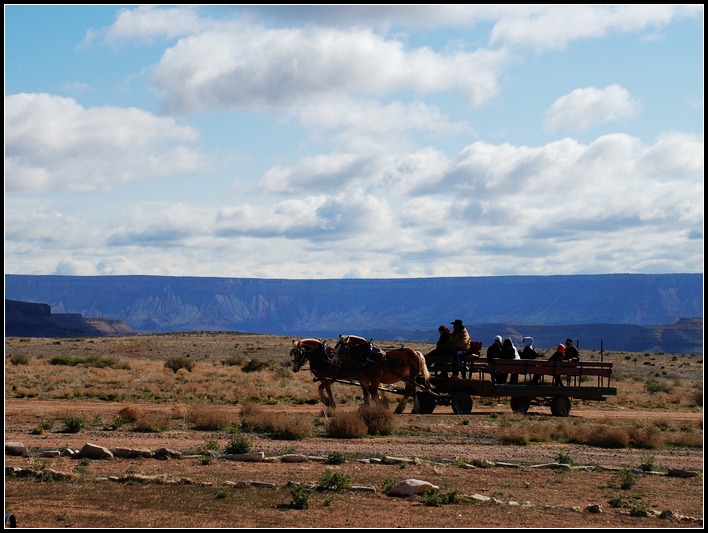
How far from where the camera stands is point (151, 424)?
22.1 meters

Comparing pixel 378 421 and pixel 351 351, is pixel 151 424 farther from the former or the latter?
pixel 351 351

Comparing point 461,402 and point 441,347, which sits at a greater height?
point 441,347

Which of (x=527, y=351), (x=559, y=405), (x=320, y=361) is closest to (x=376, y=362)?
(x=320, y=361)

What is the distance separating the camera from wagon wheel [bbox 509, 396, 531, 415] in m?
28.2

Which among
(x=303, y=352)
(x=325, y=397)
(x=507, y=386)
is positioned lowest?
(x=325, y=397)

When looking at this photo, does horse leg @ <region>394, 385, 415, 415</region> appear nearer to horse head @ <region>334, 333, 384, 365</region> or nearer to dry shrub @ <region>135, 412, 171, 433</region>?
horse head @ <region>334, 333, 384, 365</region>

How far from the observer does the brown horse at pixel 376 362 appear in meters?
25.1

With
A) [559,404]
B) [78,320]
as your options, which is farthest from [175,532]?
[78,320]

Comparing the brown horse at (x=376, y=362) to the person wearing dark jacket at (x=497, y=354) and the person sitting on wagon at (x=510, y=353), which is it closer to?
the person wearing dark jacket at (x=497, y=354)

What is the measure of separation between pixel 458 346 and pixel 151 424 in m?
8.76

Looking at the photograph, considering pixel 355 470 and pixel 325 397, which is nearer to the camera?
pixel 355 470

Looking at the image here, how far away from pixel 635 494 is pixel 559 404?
1213 cm

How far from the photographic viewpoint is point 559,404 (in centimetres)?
2734

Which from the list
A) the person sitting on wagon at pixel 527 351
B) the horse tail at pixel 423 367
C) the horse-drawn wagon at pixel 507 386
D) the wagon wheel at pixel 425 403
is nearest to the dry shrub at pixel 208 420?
the horse tail at pixel 423 367
